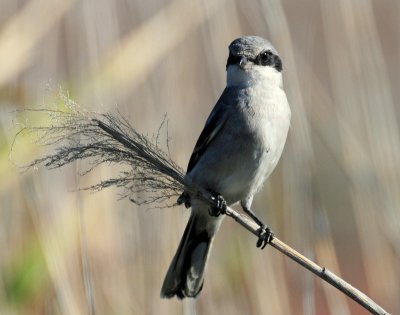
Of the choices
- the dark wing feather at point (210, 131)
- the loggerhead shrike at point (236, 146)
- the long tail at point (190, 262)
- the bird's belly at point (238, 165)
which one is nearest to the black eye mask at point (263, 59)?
the loggerhead shrike at point (236, 146)

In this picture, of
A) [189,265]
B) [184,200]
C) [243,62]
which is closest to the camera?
[184,200]

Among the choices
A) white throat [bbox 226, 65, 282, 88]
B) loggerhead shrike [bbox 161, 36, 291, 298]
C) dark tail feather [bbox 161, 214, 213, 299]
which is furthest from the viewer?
Result: white throat [bbox 226, 65, 282, 88]

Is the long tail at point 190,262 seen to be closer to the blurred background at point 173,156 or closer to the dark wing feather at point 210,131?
the blurred background at point 173,156

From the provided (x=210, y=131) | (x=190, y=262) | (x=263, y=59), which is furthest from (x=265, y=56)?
(x=190, y=262)

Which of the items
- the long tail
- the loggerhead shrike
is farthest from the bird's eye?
the long tail

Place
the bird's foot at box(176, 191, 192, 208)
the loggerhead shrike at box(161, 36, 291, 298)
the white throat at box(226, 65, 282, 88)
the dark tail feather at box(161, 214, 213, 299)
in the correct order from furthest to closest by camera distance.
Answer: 1. the white throat at box(226, 65, 282, 88)
2. the loggerhead shrike at box(161, 36, 291, 298)
3. the dark tail feather at box(161, 214, 213, 299)
4. the bird's foot at box(176, 191, 192, 208)

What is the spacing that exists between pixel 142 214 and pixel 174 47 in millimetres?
586

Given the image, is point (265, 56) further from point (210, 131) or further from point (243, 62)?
point (210, 131)

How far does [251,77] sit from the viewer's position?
2.99 m

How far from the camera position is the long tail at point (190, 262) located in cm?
270

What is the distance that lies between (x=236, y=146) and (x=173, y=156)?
198mm

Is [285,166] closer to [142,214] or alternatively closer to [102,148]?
[142,214]

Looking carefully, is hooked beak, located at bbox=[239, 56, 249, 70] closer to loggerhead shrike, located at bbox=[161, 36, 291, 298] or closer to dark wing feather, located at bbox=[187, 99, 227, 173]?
loggerhead shrike, located at bbox=[161, 36, 291, 298]

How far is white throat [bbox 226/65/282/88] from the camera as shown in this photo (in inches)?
117
